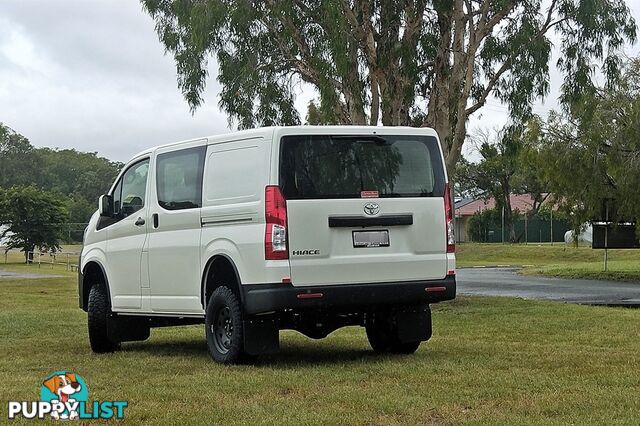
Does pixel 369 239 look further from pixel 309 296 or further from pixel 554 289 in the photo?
pixel 554 289

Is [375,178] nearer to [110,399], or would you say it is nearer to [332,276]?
[332,276]

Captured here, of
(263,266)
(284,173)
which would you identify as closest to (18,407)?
(263,266)

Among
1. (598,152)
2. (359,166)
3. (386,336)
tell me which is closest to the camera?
(359,166)

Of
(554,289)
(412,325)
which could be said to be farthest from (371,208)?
(554,289)

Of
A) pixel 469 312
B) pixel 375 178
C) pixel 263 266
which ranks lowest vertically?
pixel 469 312

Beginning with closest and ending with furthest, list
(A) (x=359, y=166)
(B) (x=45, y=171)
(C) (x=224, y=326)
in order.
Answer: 1. (A) (x=359, y=166)
2. (C) (x=224, y=326)
3. (B) (x=45, y=171)

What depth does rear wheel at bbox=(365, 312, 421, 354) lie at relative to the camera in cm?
997

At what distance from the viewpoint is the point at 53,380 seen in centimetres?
788

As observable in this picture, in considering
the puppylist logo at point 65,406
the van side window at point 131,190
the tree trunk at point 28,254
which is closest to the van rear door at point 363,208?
the puppylist logo at point 65,406

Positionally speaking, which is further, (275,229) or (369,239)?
(369,239)

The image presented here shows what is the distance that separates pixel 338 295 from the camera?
8.82 m

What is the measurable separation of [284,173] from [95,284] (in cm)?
375

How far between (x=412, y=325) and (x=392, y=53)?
8.77 m

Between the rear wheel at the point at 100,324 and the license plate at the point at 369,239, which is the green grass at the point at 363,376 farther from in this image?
the license plate at the point at 369,239
